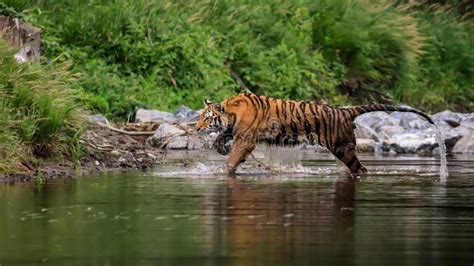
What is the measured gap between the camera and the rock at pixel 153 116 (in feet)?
67.2

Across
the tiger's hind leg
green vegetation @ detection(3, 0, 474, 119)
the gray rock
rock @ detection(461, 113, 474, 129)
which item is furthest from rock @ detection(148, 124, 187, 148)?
rock @ detection(461, 113, 474, 129)

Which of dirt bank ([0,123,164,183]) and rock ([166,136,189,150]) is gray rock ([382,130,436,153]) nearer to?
rock ([166,136,189,150])

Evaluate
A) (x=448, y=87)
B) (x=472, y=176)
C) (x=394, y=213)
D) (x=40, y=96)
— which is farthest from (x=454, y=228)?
(x=448, y=87)

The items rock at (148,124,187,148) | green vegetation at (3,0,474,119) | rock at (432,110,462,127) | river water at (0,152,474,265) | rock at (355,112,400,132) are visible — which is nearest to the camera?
river water at (0,152,474,265)

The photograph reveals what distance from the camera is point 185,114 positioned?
21.3m

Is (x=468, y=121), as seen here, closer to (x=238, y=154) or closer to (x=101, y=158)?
(x=238, y=154)

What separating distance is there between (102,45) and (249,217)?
13.3 metres

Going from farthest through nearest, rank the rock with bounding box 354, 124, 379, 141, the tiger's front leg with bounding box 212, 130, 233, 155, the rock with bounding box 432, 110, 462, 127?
the rock with bounding box 432, 110, 462, 127
the rock with bounding box 354, 124, 379, 141
the tiger's front leg with bounding box 212, 130, 233, 155

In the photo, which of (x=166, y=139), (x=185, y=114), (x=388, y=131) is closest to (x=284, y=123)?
(x=166, y=139)

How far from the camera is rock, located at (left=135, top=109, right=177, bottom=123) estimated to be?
20484 millimetres

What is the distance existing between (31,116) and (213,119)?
2.38m

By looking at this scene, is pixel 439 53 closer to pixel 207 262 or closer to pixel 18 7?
pixel 18 7

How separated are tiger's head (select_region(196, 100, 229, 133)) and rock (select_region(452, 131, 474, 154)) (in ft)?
22.6

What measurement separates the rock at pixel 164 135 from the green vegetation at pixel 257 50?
1.14 meters
